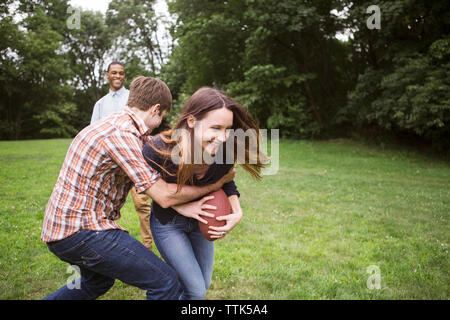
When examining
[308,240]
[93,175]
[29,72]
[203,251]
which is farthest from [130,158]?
[29,72]

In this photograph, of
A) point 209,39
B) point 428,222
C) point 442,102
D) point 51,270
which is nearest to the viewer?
point 51,270

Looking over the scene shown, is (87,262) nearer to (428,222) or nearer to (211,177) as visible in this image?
(211,177)

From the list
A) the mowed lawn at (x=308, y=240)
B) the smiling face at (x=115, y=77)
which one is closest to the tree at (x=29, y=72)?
the mowed lawn at (x=308, y=240)

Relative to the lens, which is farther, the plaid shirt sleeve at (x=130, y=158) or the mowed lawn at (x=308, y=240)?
the mowed lawn at (x=308, y=240)

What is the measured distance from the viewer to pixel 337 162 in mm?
13844

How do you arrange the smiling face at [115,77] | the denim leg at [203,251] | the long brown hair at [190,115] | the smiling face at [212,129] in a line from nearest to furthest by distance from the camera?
1. the long brown hair at [190,115]
2. the smiling face at [212,129]
3. the denim leg at [203,251]
4. the smiling face at [115,77]

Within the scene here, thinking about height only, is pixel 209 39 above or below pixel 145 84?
above

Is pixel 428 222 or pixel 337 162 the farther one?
pixel 337 162

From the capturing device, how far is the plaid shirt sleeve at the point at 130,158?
2.10 metres

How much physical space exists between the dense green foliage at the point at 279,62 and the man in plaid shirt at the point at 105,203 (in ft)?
41.5

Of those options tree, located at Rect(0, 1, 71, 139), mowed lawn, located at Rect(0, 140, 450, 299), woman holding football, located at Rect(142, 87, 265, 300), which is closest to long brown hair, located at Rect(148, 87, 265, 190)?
woman holding football, located at Rect(142, 87, 265, 300)

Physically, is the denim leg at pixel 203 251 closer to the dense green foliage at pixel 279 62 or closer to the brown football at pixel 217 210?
the brown football at pixel 217 210

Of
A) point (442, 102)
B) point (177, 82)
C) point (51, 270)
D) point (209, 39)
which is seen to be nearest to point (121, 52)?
point (177, 82)

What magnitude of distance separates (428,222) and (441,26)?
11493mm
